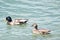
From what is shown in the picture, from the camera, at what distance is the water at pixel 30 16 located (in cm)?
1664

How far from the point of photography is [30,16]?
1919 centimetres

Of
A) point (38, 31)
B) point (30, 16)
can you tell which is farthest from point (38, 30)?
point (30, 16)

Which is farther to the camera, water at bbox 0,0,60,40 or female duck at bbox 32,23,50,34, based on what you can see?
female duck at bbox 32,23,50,34

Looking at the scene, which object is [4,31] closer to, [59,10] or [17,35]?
[17,35]

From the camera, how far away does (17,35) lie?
16625 millimetres

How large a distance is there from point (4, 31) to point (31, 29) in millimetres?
1301

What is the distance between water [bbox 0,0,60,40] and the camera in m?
16.6

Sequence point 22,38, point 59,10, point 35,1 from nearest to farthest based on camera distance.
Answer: point 22,38, point 59,10, point 35,1

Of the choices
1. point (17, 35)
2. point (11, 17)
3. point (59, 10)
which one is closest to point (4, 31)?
point (17, 35)

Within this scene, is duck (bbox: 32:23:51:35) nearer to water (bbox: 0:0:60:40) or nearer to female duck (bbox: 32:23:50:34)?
female duck (bbox: 32:23:50:34)

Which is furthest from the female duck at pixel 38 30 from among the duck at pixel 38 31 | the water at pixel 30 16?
the water at pixel 30 16

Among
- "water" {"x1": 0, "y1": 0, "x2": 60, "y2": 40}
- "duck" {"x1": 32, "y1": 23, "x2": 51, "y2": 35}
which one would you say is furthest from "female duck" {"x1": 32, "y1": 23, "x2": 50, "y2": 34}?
"water" {"x1": 0, "y1": 0, "x2": 60, "y2": 40}

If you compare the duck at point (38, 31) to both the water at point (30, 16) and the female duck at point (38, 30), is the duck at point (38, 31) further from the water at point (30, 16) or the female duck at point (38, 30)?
the water at point (30, 16)

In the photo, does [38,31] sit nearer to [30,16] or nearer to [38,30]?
[38,30]
